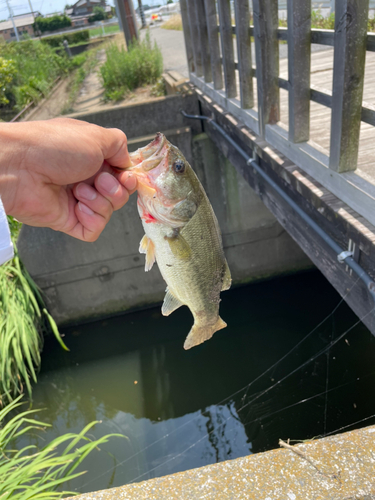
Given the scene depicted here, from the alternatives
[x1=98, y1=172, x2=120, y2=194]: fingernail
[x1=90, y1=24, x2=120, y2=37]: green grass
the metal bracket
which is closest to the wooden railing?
the metal bracket

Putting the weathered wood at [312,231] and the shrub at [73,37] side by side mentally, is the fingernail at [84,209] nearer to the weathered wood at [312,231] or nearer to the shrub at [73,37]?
the weathered wood at [312,231]

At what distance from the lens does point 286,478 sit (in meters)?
1.72

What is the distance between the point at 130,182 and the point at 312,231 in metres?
1.98

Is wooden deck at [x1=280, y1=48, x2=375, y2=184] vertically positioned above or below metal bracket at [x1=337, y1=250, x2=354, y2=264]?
above

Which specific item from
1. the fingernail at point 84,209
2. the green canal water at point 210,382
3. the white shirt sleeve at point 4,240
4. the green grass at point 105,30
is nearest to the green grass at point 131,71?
the green canal water at point 210,382

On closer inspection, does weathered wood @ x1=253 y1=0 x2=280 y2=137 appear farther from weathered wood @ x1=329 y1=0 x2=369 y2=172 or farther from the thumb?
the thumb

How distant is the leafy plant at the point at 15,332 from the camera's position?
17.1ft

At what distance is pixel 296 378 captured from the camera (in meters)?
5.20

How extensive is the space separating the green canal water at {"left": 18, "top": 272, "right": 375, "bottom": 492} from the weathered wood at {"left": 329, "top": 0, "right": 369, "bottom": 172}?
11.0 ft

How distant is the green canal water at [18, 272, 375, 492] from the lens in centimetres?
468

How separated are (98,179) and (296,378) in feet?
14.6

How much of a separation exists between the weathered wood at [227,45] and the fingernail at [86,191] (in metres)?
3.56

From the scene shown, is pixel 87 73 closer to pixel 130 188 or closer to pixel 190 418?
pixel 190 418

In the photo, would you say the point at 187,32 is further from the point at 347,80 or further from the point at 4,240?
the point at 4,240
